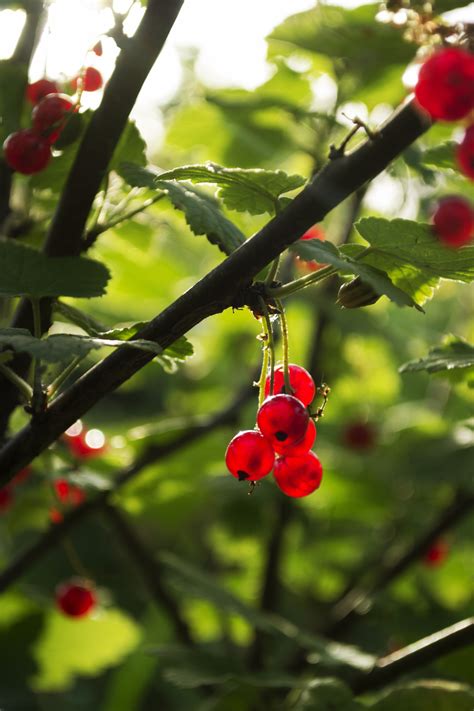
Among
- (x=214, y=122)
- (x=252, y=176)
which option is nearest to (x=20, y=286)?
(x=252, y=176)

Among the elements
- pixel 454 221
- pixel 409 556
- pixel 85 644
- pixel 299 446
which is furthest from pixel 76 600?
pixel 454 221

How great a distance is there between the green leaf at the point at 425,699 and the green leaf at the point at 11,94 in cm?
171

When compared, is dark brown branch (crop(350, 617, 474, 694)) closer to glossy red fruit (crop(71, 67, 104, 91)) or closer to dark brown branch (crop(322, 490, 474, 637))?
dark brown branch (crop(322, 490, 474, 637))

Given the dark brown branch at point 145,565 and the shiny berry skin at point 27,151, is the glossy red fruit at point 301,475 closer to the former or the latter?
the shiny berry skin at point 27,151

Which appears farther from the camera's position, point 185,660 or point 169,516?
point 169,516

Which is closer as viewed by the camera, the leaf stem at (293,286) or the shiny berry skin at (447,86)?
the shiny berry skin at (447,86)

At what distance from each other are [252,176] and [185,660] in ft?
5.60

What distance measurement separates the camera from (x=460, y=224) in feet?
4.58

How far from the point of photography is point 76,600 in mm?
2910

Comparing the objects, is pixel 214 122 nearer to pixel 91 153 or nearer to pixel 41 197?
pixel 41 197

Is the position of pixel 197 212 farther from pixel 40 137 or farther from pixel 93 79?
pixel 93 79

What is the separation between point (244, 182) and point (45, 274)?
439 millimetres

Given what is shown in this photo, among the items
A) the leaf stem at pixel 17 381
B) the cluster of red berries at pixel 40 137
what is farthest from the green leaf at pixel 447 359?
the cluster of red berries at pixel 40 137

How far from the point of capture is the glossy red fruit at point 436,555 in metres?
3.55
